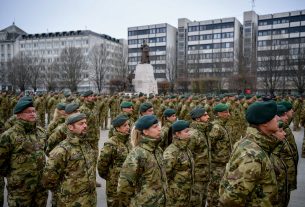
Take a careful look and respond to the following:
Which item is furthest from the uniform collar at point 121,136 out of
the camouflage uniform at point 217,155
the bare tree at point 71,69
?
the bare tree at point 71,69

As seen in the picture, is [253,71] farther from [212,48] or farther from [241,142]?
[241,142]

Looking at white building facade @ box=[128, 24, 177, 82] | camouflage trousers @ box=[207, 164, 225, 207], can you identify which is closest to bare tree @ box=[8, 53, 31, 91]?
white building facade @ box=[128, 24, 177, 82]

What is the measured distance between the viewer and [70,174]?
4.13 m

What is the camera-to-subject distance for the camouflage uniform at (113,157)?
4.97 metres

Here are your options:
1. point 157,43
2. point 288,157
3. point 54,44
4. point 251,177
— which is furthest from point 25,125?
point 54,44

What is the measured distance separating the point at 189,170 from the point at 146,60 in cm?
3837

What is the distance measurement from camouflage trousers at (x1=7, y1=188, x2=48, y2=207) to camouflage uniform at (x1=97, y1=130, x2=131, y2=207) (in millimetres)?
1116

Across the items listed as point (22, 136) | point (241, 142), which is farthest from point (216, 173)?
point (22, 136)

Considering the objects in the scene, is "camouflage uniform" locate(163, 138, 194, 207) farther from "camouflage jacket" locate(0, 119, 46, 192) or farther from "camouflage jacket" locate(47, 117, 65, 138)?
"camouflage jacket" locate(47, 117, 65, 138)

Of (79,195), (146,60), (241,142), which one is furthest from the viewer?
(146,60)

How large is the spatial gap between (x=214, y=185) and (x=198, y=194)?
2.85 feet

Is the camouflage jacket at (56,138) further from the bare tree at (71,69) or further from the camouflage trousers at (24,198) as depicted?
the bare tree at (71,69)

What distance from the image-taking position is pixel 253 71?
172ft

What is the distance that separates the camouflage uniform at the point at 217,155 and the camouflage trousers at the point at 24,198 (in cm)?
347
